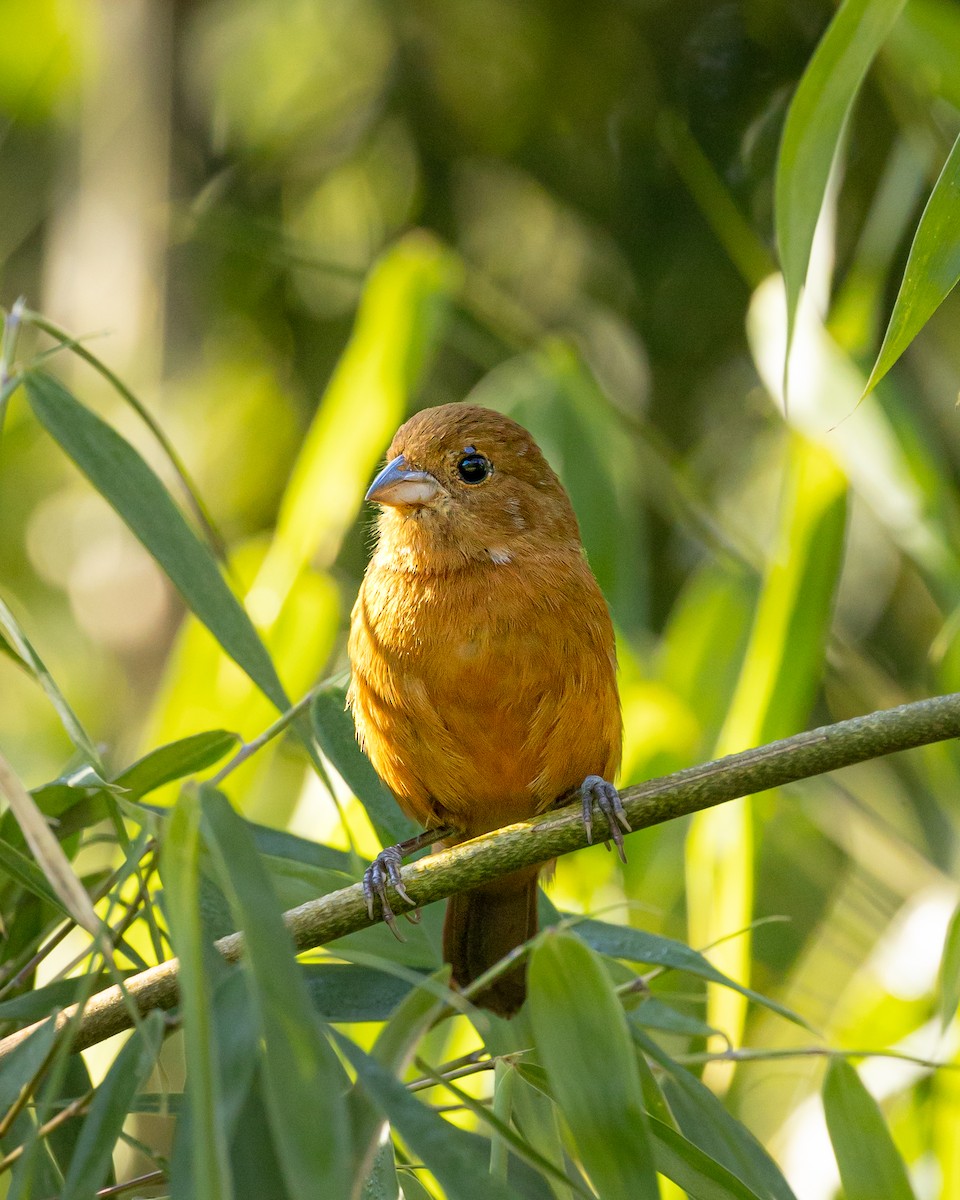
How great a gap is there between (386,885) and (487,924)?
0.71 metres

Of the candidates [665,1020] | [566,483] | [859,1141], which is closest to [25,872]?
[665,1020]

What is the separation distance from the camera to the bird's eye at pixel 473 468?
10.9ft

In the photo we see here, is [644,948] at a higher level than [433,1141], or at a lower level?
higher

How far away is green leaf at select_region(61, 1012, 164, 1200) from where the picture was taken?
1712 millimetres

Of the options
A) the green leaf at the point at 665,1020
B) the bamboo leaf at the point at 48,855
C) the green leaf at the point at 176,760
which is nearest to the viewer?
the bamboo leaf at the point at 48,855

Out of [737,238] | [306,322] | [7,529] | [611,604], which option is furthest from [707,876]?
[7,529]

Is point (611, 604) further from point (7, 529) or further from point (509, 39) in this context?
point (7, 529)

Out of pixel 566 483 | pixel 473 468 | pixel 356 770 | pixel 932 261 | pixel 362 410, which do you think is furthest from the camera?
pixel 362 410

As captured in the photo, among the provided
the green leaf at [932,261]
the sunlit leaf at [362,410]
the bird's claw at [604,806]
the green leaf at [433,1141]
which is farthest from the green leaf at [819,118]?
the sunlit leaf at [362,410]

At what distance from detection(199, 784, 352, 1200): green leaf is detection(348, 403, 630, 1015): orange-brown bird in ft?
3.56

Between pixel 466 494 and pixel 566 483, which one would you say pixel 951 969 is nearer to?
pixel 466 494

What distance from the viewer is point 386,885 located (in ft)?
8.23

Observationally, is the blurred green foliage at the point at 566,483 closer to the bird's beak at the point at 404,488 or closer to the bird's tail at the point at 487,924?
the bird's tail at the point at 487,924

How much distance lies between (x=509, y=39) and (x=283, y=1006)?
4.99 m
